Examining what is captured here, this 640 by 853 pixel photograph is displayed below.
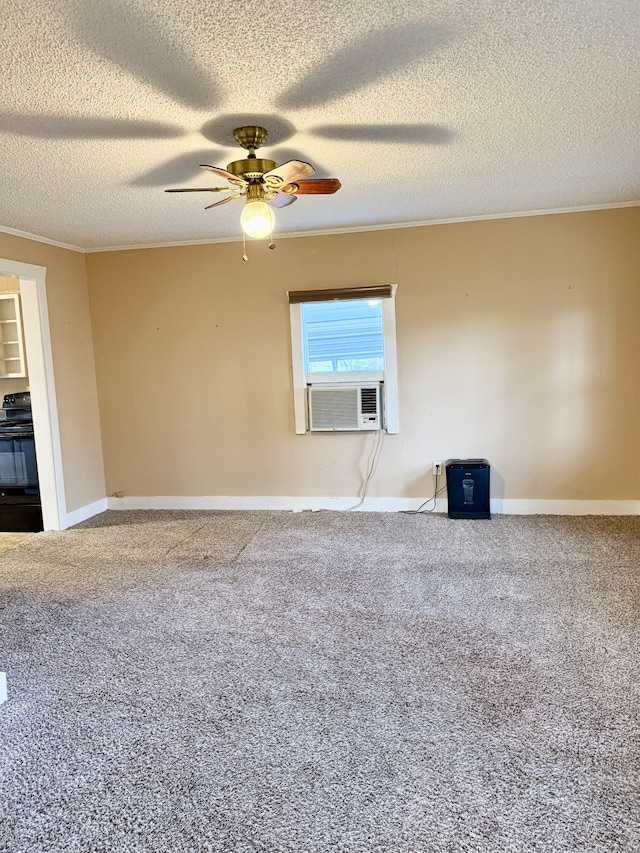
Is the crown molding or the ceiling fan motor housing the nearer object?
the ceiling fan motor housing

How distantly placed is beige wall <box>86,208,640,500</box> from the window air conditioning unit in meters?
0.14

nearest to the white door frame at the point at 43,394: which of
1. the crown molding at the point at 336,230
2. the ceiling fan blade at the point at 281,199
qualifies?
the crown molding at the point at 336,230

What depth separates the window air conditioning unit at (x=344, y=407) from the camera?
15.0 feet

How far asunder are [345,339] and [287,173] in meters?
2.23

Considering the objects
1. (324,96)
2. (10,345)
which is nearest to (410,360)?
(324,96)

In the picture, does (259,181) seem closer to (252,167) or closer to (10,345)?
(252,167)

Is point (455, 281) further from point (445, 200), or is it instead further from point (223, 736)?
point (223, 736)

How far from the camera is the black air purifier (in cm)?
430

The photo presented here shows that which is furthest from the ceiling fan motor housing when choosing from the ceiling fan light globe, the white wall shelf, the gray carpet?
the white wall shelf

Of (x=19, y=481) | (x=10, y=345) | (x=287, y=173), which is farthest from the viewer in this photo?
(x=10, y=345)

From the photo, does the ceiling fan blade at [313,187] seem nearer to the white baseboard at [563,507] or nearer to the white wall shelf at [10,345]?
the white baseboard at [563,507]

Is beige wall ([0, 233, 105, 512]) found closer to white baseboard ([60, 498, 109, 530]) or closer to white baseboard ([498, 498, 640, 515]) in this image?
white baseboard ([60, 498, 109, 530])

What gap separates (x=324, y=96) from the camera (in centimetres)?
218

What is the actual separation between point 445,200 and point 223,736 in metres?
3.46
